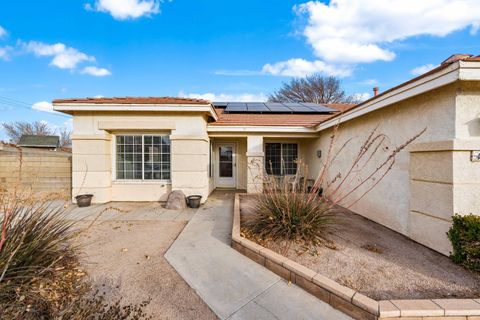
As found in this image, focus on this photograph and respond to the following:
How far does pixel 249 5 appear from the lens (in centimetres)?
900

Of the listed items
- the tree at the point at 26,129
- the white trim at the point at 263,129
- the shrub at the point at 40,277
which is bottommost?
the shrub at the point at 40,277

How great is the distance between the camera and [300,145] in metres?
9.94

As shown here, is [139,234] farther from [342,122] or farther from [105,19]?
[105,19]

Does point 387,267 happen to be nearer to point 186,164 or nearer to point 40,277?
point 40,277

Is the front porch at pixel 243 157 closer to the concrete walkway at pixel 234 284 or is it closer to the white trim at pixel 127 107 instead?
the white trim at pixel 127 107

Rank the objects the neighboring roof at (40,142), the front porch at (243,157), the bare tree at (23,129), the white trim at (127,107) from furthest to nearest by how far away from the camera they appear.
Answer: the bare tree at (23,129), the neighboring roof at (40,142), the front porch at (243,157), the white trim at (127,107)

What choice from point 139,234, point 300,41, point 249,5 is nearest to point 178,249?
point 139,234

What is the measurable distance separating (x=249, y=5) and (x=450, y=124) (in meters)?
9.00

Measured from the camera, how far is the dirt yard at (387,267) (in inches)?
96.6

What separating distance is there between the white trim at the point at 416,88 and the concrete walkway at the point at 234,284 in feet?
12.2

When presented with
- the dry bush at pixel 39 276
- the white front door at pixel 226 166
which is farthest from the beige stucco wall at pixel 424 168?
the white front door at pixel 226 166

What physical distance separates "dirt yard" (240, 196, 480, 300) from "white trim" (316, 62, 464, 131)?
277 centimetres

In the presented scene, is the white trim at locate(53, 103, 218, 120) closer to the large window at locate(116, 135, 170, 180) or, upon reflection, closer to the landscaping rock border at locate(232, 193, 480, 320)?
the large window at locate(116, 135, 170, 180)

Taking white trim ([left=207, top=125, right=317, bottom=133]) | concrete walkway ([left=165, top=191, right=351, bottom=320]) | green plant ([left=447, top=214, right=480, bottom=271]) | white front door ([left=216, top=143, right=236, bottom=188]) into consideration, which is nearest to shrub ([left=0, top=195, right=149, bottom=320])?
concrete walkway ([left=165, top=191, right=351, bottom=320])
